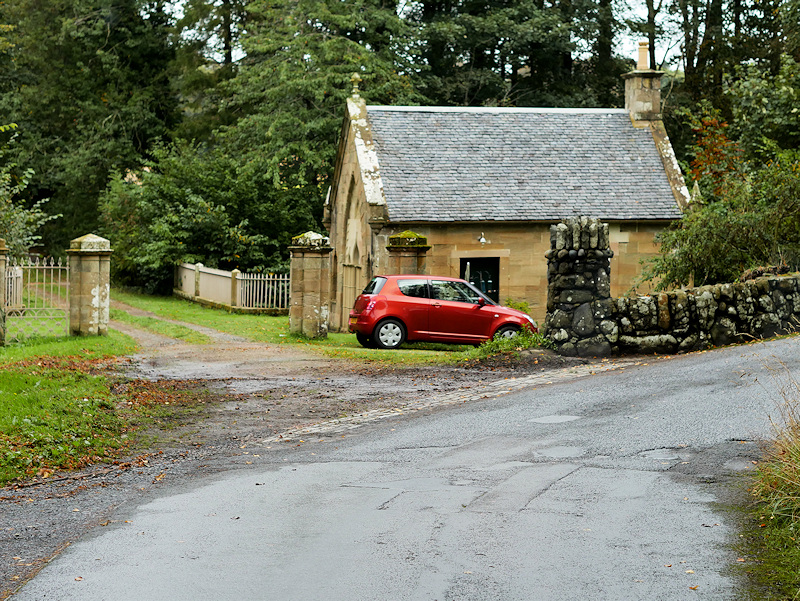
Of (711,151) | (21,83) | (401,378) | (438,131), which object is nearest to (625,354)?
(401,378)

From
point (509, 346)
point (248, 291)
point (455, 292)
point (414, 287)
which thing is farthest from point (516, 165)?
point (509, 346)

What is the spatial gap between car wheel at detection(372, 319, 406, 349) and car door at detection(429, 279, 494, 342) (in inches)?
26.2

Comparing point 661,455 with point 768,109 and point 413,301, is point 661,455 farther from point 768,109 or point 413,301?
point 768,109

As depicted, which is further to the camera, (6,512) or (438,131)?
(438,131)

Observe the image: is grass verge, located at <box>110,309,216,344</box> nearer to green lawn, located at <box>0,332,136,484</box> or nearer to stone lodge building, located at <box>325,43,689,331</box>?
stone lodge building, located at <box>325,43,689,331</box>

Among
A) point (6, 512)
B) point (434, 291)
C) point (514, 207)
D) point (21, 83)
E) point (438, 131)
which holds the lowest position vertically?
point (6, 512)

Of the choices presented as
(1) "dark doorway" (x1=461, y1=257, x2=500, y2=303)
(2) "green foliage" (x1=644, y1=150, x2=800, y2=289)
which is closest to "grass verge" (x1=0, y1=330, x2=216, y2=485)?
(2) "green foliage" (x1=644, y1=150, x2=800, y2=289)

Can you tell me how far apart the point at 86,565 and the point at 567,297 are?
37.8ft

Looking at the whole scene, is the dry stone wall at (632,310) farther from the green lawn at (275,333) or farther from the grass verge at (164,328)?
the grass verge at (164,328)

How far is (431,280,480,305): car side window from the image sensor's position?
20.9 m

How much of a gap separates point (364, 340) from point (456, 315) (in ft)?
6.87

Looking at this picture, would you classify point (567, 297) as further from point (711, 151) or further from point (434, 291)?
point (711, 151)

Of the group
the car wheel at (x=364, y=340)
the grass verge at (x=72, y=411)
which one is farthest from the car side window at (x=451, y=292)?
the grass verge at (x=72, y=411)

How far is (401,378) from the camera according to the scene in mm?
15523
